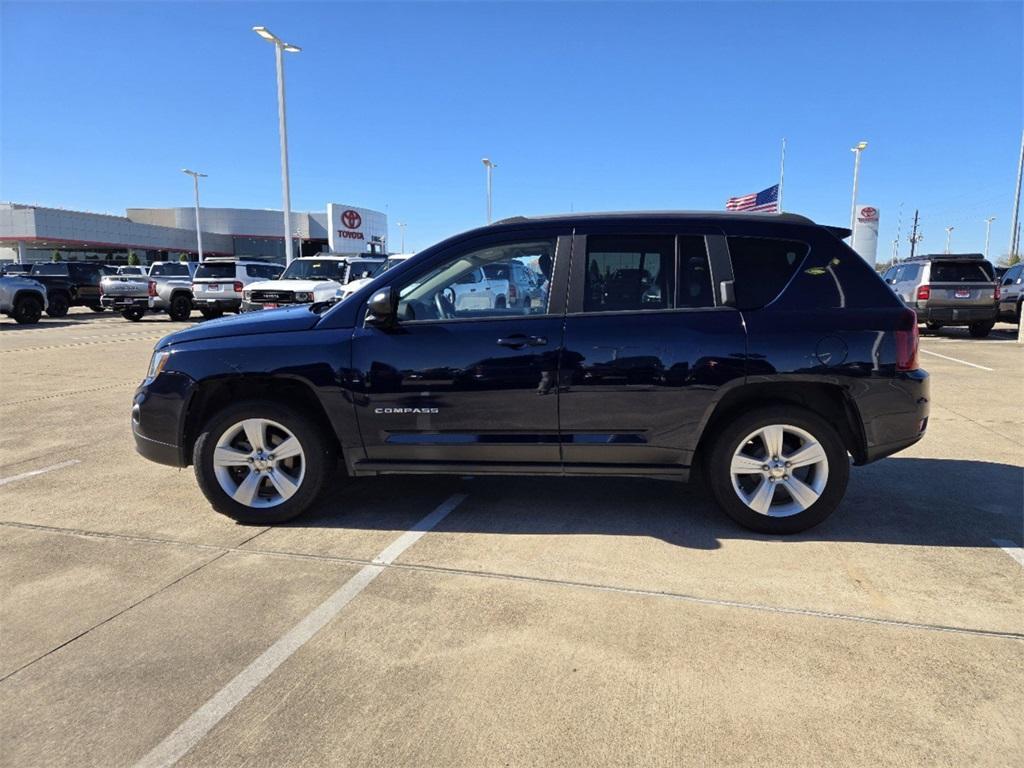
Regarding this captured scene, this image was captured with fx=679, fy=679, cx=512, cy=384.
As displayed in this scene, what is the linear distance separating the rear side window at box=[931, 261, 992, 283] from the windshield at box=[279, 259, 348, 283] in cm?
1360

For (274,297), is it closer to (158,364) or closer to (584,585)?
(158,364)

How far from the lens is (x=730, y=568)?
358 cm

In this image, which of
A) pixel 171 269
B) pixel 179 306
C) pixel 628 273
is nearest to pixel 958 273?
pixel 628 273

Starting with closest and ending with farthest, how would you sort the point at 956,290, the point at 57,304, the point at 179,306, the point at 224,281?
the point at 956,290 → the point at 224,281 → the point at 179,306 → the point at 57,304

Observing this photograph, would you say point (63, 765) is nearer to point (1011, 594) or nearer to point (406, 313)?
point (406, 313)

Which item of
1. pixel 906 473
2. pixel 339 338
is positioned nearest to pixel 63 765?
pixel 339 338

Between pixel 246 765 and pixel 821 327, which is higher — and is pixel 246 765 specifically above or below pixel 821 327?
below

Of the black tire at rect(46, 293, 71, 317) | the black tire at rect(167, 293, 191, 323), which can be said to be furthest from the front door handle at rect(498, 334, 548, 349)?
the black tire at rect(46, 293, 71, 317)

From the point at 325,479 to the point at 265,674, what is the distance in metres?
1.64

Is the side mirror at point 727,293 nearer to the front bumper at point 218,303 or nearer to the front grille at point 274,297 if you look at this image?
the front grille at point 274,297

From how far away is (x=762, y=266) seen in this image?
3941 mm

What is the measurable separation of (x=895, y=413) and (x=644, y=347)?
1.49 m

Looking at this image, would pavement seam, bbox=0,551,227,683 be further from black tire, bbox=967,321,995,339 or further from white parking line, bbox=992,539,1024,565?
black tire, bbox=967,321,995,339

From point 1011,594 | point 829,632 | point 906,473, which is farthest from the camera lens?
point 906,473
